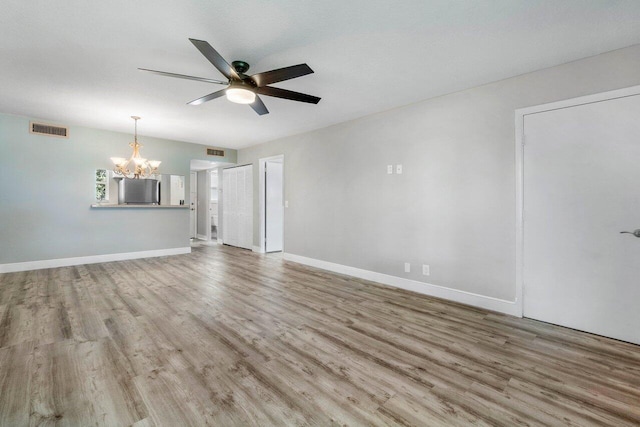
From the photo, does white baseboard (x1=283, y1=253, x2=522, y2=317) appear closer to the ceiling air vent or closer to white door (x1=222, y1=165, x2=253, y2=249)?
white door (x1=222, y1=165, x2=253, y2=249)

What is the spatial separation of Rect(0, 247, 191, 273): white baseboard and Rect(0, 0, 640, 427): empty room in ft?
0.20

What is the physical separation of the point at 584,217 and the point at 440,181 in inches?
55.7

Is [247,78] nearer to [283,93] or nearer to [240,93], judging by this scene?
[240,93]

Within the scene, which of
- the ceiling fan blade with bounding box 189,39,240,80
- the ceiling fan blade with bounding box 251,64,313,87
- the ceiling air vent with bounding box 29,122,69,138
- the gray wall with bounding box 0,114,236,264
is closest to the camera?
the ceiling fan blade with bounding box 189,39,240,80

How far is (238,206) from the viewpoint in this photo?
293 inches

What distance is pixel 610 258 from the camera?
253 centimetres

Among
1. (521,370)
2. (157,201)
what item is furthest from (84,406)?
(157,201)

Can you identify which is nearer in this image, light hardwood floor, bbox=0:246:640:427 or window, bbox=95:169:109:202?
light hardwood floor, bbox=0:246:640:427

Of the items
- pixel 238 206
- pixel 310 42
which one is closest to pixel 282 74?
pixel 310 42

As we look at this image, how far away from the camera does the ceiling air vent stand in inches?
190

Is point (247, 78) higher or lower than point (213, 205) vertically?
higher

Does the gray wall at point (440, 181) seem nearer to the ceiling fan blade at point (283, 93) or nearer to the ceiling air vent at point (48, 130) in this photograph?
the ceiling fan blade at point (283, 93)

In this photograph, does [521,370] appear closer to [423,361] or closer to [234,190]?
[423,361]

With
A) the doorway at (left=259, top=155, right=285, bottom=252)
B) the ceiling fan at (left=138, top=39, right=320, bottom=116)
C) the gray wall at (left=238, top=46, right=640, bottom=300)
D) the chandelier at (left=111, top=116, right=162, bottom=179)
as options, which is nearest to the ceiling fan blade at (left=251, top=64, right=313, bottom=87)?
the ceiling fan at (left=138, top=39, right=320, bottom=116)
